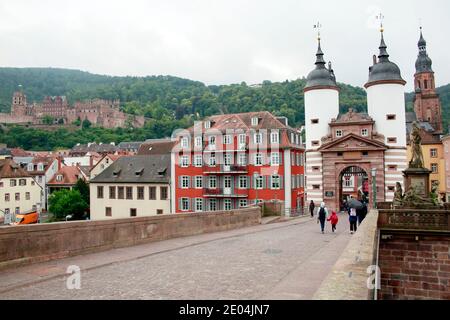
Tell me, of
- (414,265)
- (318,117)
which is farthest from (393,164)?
(414,265)

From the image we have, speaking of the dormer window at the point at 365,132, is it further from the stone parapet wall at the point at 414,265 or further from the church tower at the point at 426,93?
the church tower at the point at 426,93

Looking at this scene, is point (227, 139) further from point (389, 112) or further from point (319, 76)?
point (389, 112)

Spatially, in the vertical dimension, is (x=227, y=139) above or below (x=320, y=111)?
below

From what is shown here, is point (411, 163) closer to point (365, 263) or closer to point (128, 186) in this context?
point (365, 263)

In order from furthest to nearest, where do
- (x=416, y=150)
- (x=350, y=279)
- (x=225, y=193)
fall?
(x=225, y=193), (x=416, y=150), (x=350, y=279)

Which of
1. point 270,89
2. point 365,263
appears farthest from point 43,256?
point 270,89

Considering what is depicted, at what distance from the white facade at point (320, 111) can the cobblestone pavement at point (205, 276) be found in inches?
1190

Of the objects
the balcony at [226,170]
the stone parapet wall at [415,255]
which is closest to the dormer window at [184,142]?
the balcony at [226,170]

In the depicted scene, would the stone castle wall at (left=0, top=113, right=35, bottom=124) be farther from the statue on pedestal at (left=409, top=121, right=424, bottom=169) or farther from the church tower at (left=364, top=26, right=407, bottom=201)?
the statue on pedestal at (left=409, top=121, right=424, bottom=169)

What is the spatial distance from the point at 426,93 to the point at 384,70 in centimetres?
7239

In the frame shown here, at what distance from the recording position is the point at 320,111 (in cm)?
4212

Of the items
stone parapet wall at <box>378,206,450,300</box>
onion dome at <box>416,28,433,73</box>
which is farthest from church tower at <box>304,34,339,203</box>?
onion dome at <box>416,28,433,73</box>

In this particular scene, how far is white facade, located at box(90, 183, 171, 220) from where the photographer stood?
1941 inches

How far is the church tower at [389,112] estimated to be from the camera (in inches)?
1550
